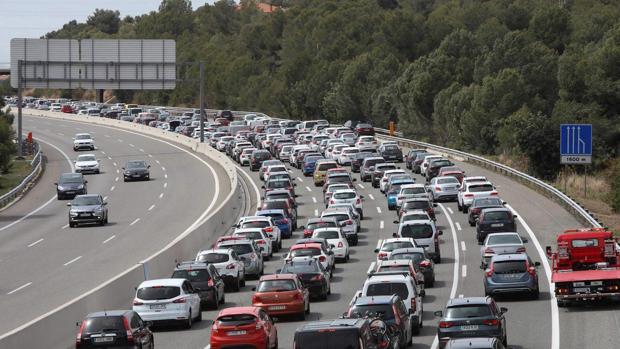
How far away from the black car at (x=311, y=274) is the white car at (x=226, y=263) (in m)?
2.74

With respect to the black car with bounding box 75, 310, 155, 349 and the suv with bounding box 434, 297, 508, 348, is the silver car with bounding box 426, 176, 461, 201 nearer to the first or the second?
the suv with bounding box 434, 297, 508, 348

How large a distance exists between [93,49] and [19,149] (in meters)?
11.6

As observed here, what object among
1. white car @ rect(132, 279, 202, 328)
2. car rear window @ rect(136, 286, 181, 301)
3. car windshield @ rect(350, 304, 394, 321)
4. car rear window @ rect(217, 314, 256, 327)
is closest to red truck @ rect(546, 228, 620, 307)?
car windshield @ rect(350, 304, 394, 321)

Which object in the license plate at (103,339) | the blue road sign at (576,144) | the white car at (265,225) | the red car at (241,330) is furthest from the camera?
the blue road sign at (576,144)

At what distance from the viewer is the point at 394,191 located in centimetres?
6347

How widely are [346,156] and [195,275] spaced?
5159cm

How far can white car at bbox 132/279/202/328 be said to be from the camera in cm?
3155

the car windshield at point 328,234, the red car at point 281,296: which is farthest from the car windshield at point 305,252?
the red car at point 281,296

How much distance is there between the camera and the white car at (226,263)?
39000mm

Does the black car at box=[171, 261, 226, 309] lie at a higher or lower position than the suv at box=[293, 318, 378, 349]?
lower

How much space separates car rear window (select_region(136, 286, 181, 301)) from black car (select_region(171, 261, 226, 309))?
2.55 meters

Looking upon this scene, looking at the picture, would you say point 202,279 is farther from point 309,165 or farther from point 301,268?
point 309,165

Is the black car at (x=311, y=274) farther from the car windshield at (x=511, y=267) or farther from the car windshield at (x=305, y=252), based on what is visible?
the car windshield at (x=511, y=267)

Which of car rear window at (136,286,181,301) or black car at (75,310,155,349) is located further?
car rear window at (136,286,181,301)
